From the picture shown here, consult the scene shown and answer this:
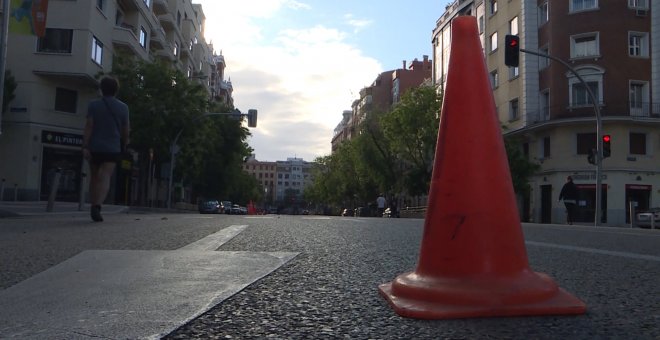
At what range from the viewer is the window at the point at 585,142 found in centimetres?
3497

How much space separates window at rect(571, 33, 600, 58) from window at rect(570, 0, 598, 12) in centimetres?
167

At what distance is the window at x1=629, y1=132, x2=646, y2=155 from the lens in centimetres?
3484

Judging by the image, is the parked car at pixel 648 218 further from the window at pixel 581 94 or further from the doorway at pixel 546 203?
the window at pixel 581 94

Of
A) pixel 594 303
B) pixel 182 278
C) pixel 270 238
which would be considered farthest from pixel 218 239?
pixel 594 303

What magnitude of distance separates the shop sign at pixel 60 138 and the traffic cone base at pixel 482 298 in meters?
31.1

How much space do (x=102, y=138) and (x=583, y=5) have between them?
35.4 meters

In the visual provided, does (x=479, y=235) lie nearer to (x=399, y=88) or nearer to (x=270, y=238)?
(x=270, y=238)

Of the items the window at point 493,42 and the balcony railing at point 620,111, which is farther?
the window at point 493,42

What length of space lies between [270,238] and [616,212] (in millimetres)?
33291

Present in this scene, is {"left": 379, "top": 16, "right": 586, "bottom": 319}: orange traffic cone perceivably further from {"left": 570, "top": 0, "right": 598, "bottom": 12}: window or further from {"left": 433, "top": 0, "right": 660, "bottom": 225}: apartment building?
{"left": 570, "top": 0, "right": 598, "bottom": 12}: window

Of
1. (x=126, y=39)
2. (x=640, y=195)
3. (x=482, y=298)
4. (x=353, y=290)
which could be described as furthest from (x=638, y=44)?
(x=482, y=298)

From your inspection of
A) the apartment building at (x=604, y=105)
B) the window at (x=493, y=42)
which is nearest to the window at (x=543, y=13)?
the apartment building at (x=604, y=105)

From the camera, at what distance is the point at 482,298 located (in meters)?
2.44

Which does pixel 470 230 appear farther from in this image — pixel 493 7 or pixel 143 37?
A: pixel 493 7
